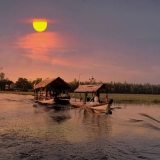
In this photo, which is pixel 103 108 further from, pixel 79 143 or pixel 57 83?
pixel 57 83

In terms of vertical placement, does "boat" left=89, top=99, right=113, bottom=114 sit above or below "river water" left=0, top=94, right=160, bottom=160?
above

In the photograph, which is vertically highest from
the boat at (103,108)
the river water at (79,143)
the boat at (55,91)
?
the boat at (55,91)

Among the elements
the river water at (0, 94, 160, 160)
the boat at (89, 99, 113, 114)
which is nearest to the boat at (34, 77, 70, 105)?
the boat at (89, 99, 113, 114)

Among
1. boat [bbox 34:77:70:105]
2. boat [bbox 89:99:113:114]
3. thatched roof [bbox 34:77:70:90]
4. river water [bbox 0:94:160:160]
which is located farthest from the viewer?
thatched roof [bbox 34:77:70:90]

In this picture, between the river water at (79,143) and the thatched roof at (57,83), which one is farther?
the thatched roof at (57,83)

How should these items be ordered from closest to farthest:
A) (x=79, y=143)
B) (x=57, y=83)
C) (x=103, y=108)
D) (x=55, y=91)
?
(x=79, y=143) < (x=103, y=108) < (x=57, y=83) < (x=55, y=91)

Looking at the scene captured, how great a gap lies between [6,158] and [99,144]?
578 cm

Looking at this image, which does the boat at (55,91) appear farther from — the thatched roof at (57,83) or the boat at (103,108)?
the boat at (103,108)

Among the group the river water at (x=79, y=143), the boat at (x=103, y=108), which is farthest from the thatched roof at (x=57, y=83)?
the river water at (x=79, y=143)

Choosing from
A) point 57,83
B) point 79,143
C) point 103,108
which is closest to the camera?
point 79,143

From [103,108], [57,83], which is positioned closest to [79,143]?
[103,108]

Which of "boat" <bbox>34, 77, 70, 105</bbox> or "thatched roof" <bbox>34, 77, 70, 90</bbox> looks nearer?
"boat" <bbox>34, 77, 70, 105</bbox>

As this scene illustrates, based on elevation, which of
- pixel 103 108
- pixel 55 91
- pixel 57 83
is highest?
pixel 57 83

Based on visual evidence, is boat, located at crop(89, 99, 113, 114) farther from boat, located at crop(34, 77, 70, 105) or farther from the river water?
boat, located at crop(34, 77, 70, 105)
